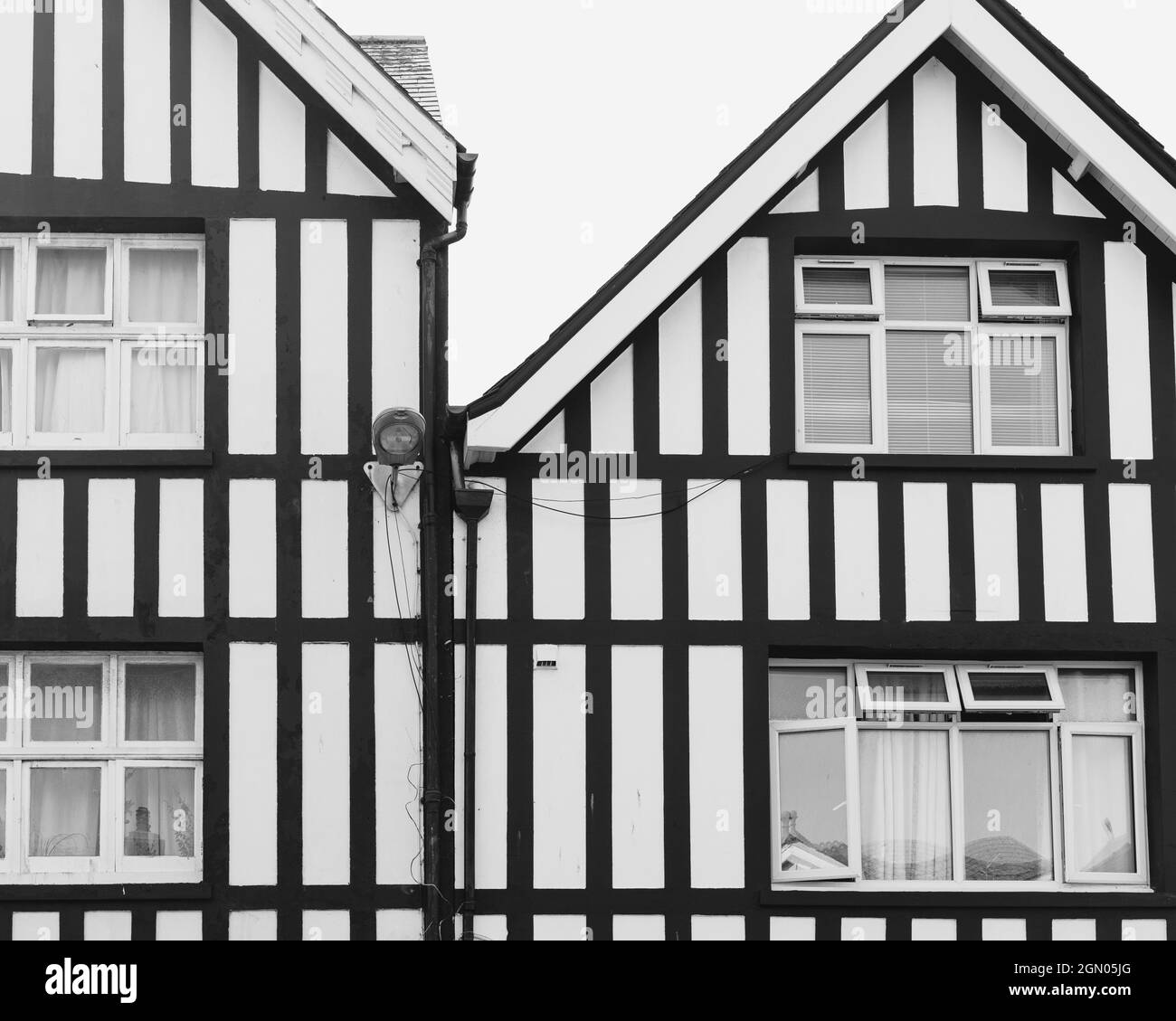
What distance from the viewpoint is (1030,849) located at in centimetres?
1111

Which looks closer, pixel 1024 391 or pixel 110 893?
pixel 110 893

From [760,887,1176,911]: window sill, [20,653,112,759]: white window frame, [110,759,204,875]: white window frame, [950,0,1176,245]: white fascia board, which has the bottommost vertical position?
[760,887,1176,911]: window sill

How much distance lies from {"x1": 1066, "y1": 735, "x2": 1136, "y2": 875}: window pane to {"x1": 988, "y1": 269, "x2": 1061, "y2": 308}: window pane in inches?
107

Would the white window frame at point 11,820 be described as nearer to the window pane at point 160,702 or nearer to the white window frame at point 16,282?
the window pane at point 160,702

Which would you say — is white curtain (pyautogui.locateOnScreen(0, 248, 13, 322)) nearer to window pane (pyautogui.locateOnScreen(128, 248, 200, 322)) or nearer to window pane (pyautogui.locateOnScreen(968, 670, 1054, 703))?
window pane (pyautogui.locateOnScreen(128, 248, 200, 322))

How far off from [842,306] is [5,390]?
512cm

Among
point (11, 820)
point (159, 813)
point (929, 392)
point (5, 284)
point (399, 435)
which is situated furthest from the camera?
point (929, 392)

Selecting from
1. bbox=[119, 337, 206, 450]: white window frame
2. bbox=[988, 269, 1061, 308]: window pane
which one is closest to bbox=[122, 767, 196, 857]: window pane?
bbox=[119, 337, 206, 450]: white window frame

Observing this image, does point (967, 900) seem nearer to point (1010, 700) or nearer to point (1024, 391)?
point (1010, 700)

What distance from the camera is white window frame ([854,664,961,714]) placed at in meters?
11.2

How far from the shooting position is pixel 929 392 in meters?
11.5

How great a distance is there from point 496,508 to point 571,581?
0.62 metres

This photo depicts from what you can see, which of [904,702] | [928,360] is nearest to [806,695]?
[904,702]
